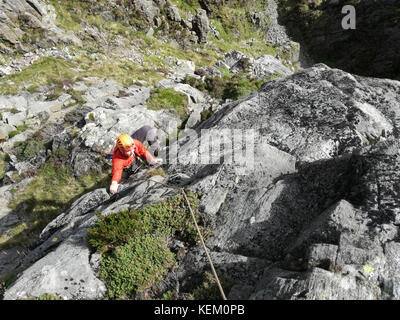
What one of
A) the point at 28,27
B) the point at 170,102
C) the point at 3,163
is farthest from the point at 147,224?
the point at 28,27

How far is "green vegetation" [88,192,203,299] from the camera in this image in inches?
198

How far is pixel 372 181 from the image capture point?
473 cm

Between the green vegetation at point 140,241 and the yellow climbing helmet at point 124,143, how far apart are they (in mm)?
2609

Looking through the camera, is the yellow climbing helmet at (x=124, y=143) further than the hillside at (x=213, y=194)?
Yes

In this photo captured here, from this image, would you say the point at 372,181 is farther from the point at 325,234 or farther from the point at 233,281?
the point at 233,281

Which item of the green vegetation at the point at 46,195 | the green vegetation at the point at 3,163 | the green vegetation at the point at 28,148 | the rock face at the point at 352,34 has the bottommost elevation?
the green vegetation at the point at 46,195

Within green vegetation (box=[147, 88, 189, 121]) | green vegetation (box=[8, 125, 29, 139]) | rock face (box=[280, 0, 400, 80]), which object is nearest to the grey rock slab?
green vegetation (box=[147, 88, 189, 121])

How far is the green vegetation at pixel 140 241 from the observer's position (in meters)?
5.02

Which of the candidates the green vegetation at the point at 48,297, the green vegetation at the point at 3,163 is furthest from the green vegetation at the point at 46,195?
the green vegetation at the point at 48,297

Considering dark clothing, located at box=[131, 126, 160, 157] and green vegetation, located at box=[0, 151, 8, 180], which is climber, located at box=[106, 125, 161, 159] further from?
green vegetation, located at box=[0, 151, 8, 180]

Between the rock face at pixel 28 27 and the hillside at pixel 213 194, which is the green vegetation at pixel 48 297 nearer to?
the hillside at pixel 213 194

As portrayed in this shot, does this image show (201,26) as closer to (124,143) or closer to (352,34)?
(352,34)

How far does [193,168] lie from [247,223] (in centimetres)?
340

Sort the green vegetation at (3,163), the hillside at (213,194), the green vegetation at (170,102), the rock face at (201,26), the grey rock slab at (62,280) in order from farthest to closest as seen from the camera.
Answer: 1. the rock face at (201,26)
2. the green vegetation at (170,102)
3. the green vegetation at (3,163)
4. the grey rock slab at (62,280)
5. the hillside at (213,194)
